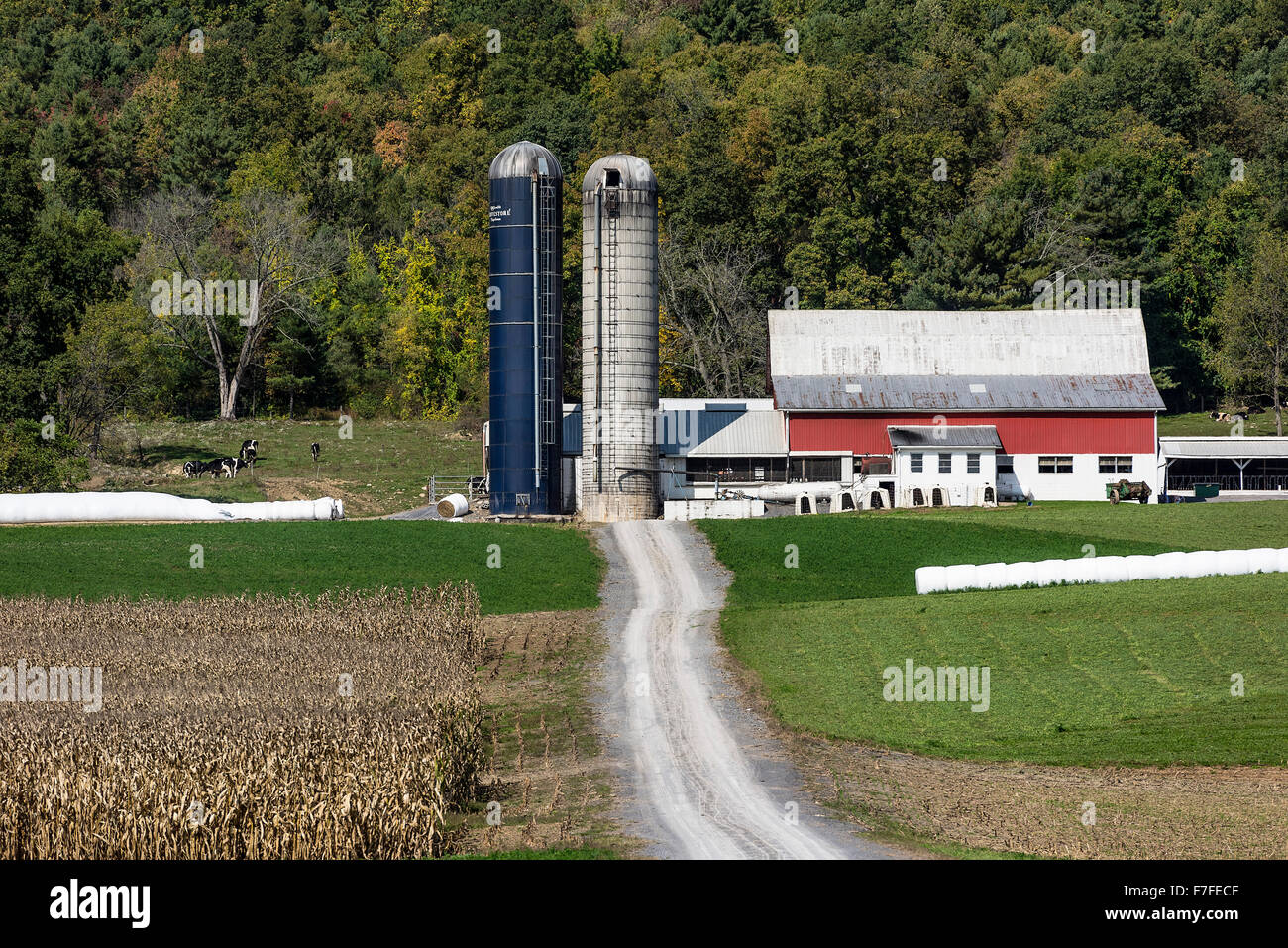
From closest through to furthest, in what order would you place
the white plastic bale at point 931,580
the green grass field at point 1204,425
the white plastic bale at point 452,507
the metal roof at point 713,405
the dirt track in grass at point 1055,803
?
1. the dirt track in grass at point 1055,803
2. the white plastic bale at point 931,580
3. the white plastic bale at point 452,507
4. the metal roof at point 713,405
5. the green grass field at point 1204,425

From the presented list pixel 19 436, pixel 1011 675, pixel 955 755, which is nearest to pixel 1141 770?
pixel 955 755

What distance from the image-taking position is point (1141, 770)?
109 ft

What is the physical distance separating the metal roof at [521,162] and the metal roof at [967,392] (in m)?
17.4

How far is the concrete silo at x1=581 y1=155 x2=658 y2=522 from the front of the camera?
7381 cm

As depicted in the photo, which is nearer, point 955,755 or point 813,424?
point 955,755

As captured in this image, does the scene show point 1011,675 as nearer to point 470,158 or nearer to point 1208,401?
point 1208,401

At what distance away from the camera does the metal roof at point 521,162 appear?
74.1 m

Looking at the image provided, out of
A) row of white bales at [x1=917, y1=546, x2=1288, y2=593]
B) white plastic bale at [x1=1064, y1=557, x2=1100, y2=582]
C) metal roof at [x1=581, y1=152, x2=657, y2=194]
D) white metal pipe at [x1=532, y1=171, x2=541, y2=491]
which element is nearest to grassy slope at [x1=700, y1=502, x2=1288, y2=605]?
row of white bales at [x1=917, y1=546, x2=1288, y2=593]

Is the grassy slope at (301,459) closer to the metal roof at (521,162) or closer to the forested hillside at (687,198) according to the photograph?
the forested hillside at (687,198)

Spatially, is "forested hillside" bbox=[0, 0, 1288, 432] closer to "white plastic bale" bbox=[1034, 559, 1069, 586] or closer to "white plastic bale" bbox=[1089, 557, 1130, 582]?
"white plastic bale" bbox=[1034, 559, 1069, 586]

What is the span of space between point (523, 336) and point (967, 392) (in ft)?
80.2

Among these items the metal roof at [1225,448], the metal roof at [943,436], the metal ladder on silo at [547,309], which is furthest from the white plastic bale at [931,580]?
the metal roof at [1225,448]

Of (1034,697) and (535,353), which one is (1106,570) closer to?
(1034,697)
